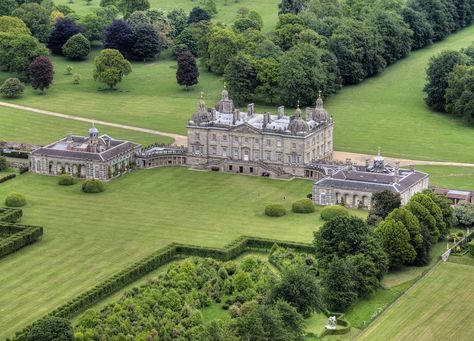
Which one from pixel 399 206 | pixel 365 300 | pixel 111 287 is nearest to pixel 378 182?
pixel 399 206

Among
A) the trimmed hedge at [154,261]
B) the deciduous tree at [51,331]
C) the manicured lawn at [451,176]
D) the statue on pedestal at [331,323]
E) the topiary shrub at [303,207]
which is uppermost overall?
the manicured lawn at [451,176]

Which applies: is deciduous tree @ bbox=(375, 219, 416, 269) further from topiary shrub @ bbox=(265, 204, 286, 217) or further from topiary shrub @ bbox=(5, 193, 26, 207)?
topiary shrub @ bbox=(5, 193, 26, 207)

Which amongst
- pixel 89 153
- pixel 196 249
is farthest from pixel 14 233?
pixel 89 153

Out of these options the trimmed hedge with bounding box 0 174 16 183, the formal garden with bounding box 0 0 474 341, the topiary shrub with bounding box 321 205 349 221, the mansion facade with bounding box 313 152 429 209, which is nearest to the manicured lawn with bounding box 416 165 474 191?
the formal garden with bounding box 0 0 474 341

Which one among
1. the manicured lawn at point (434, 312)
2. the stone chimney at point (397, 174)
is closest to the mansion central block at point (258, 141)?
the stone chimney at point (397, 174)

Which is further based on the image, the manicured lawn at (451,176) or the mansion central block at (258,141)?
the mansion central block at (258,141)

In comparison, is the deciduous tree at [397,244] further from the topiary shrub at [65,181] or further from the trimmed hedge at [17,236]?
the topiary shrub at [65,181]
